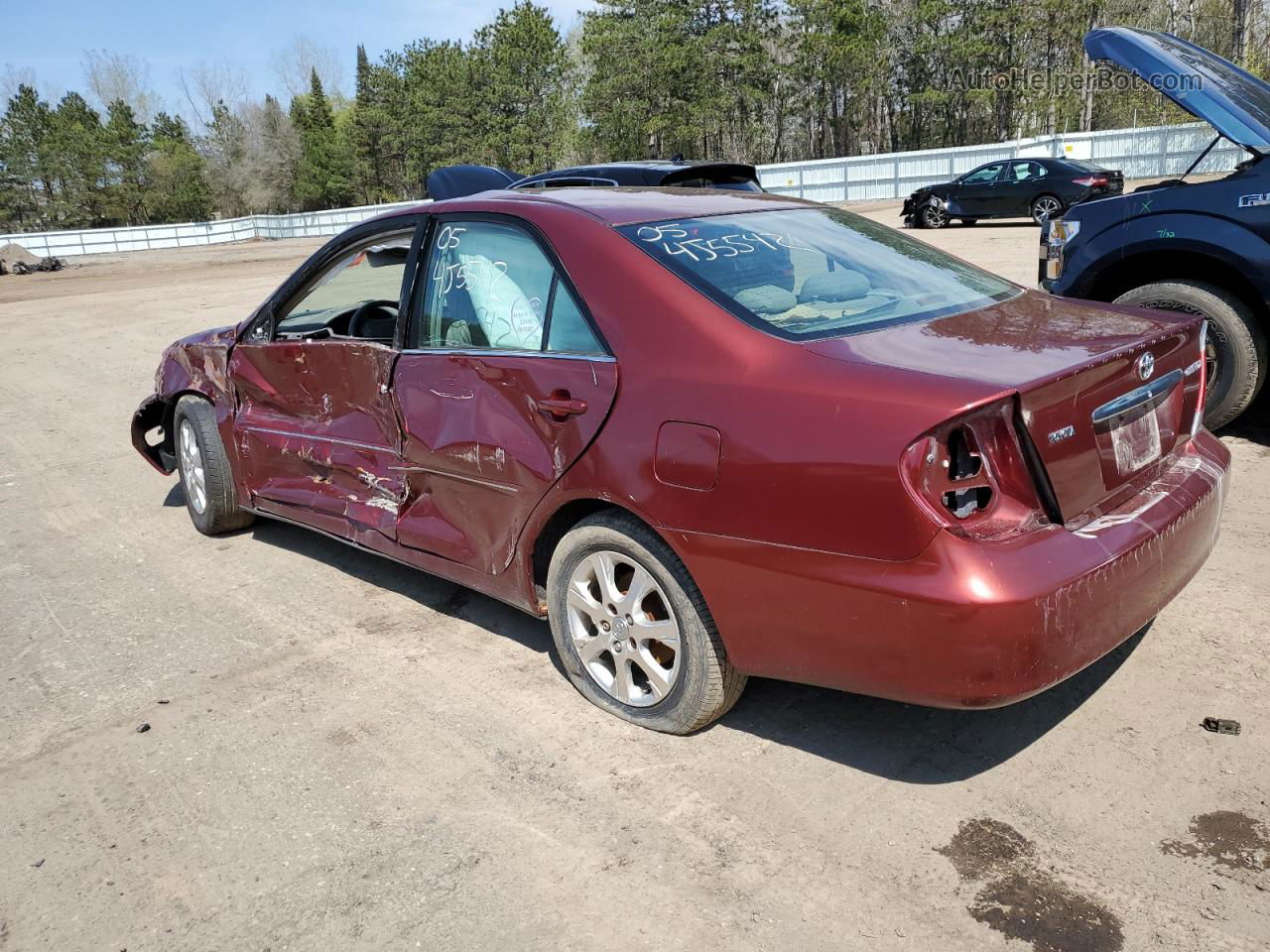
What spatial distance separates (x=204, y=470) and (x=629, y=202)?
9.59ft

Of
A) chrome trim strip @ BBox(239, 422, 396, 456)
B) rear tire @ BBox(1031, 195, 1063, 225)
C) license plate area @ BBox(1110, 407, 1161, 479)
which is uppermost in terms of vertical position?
license plate area @ BBox(1110, 407, 1161, 479)

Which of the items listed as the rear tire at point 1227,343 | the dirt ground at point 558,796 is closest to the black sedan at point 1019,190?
the rear tire at point 1227,343

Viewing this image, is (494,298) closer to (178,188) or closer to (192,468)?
(192,468)

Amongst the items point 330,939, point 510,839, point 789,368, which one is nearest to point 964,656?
point 789,368

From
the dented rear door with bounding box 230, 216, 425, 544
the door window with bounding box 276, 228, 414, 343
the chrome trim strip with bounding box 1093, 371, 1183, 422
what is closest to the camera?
the chrome trim strip with bounding box 1093, 371, 1183, 422

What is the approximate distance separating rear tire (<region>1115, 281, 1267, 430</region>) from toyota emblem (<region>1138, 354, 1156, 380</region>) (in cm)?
285

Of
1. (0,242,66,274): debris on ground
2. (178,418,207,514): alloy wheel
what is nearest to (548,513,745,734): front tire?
(178,418,207,514): alloy wheel

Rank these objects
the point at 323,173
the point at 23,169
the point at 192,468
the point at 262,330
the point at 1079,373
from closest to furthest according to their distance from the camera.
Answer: the point at 1079,373
the point at 262,330
the point at 192,468
the point at 23,169
the point at 323,173

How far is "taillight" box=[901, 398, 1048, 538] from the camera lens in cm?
245

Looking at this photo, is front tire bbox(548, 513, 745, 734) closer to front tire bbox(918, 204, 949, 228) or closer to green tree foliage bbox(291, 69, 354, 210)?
front tire bbox(918, 204, 949, 228)

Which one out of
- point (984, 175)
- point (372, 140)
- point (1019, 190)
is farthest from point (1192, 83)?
point (372, 140)

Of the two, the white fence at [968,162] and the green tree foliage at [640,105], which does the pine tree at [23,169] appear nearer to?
the green tree foliage at [640,105]

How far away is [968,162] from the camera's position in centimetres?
3353

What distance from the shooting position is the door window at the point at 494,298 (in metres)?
3.35
